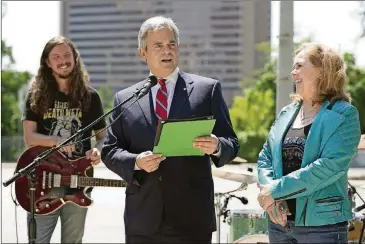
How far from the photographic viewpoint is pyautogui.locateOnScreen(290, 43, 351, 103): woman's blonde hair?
2840 millimetres

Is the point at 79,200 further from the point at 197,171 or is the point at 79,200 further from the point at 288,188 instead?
the point at 288,188

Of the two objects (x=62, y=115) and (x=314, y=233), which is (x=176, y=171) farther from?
(x=62, y=115)

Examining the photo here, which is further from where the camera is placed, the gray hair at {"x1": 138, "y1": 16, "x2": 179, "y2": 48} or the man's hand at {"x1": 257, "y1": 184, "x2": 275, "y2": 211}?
the gray hair at {"x1": 138, "y1": 16, "x2": 179, "y2": 48}

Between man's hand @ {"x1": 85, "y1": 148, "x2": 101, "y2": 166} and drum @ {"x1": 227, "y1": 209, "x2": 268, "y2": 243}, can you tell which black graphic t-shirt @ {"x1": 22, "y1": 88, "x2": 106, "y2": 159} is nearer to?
man's hand @ {"x1": 85, "y1": 148, "x2": 101, "y2": 166}

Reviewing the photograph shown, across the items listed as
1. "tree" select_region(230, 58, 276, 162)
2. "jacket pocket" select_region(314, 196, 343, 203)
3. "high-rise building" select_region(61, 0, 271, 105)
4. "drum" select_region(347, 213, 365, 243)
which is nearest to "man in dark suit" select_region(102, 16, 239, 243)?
"jacket pocket" select_region(314, 196, 343, 203)

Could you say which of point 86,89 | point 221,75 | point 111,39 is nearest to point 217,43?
point 221,75

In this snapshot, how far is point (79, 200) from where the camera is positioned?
13.5ft

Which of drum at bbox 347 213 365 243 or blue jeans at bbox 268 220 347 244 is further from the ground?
blue jeans at bbox 268 220 347 244

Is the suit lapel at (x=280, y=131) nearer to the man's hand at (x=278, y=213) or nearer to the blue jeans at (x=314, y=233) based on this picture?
the man's hand at (x=278, y=213)

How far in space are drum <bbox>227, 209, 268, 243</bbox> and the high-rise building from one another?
61228mm

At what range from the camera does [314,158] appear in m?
2.80

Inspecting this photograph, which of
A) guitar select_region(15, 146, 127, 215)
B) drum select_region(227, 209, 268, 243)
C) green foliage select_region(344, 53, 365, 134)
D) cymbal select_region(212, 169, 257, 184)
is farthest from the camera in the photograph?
green foliage select_region(344, 53, 365, 134)

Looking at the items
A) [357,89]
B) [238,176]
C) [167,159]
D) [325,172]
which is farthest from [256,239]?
[357,89]

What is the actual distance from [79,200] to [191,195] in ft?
4.41
